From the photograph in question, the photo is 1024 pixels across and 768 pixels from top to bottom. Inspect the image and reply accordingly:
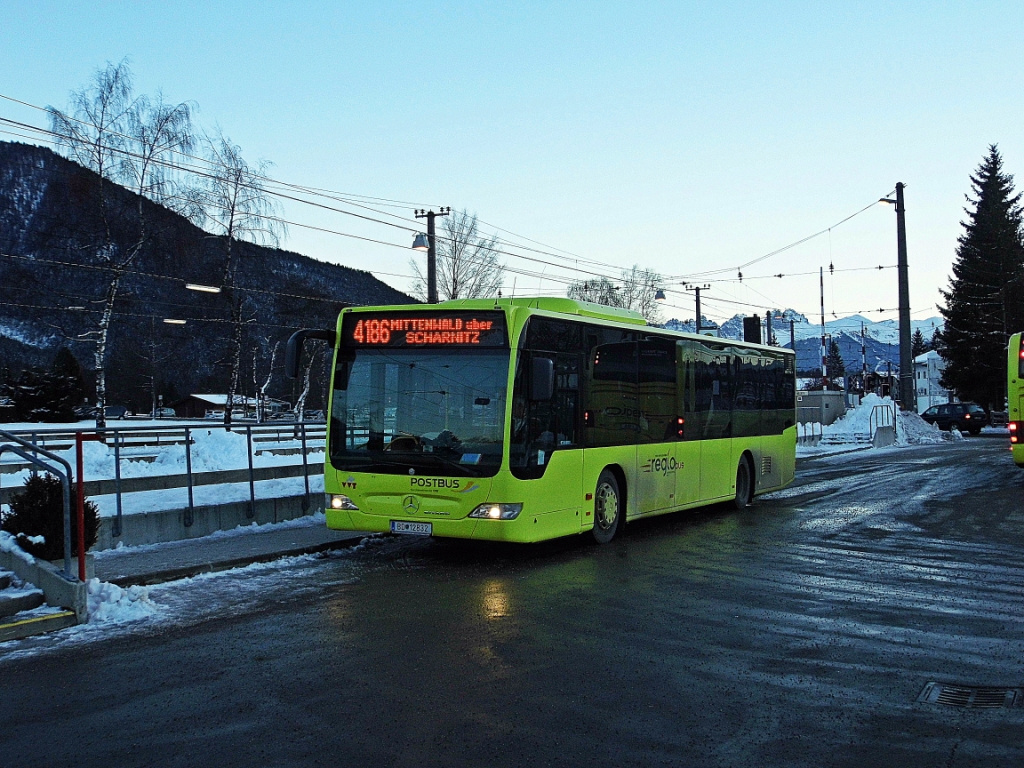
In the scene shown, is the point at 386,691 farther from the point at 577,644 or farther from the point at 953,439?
the point at 953,439

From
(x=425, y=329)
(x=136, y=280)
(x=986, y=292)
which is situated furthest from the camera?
(x=986, y=292)

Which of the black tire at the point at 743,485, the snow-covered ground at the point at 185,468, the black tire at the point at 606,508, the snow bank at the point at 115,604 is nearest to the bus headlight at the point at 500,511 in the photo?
the black tire at the point at 606,508

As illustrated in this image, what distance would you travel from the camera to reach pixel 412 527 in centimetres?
1079

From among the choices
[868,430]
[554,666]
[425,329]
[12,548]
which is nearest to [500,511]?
[425,329]

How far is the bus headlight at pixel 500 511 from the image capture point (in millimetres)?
10500

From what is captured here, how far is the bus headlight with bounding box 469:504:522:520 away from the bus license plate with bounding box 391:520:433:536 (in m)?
0.62

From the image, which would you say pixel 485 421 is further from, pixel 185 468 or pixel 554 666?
pixel 185 468

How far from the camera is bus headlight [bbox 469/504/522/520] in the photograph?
10.5 m

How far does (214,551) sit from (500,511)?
11.3ft

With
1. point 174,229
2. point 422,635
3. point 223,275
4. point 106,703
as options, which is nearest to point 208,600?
point 422,635

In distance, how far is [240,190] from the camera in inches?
1620

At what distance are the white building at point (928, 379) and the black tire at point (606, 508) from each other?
465ft

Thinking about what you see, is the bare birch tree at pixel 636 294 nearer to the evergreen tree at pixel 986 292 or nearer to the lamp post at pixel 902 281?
the evergreen tree at pixel 986 292

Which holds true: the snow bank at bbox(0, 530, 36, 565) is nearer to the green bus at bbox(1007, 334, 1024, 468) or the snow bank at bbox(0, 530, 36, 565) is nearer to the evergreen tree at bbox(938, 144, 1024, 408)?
the green bus at bbox(1007, 334, 1024, 468)
